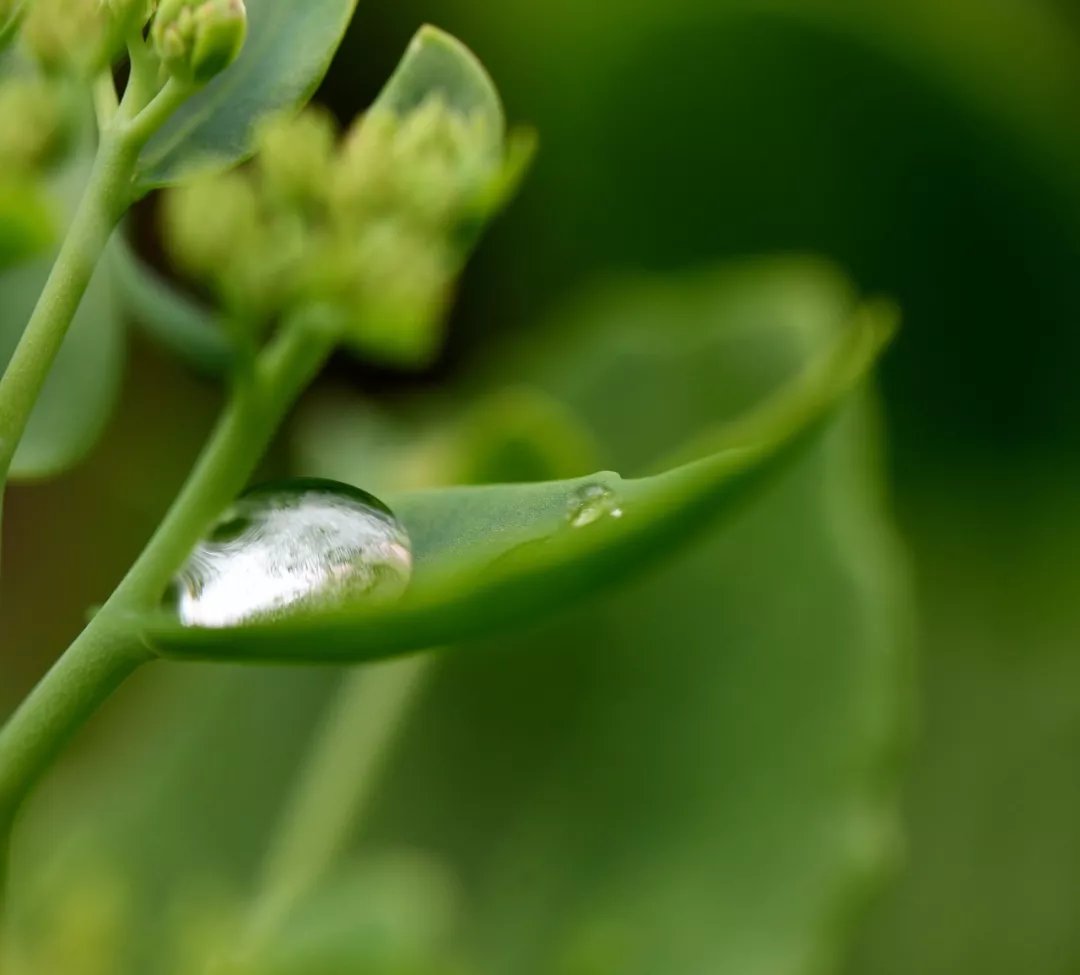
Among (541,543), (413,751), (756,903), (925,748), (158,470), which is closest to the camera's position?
(541,543)

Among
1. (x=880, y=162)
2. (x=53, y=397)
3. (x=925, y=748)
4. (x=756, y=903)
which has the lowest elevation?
(x=925, y=748)

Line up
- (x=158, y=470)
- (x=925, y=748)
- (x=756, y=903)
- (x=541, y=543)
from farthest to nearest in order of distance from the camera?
(x=158, y=470)
(x=925, y=748)
(x=756, y=903)
(x=541, y=543)

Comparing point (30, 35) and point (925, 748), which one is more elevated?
point (30, 35)

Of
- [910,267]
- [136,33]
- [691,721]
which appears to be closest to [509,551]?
[136,33]

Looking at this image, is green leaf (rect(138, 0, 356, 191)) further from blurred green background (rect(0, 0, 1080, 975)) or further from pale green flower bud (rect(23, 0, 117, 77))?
blurred green background (rect(0, 0, 1080, 975))

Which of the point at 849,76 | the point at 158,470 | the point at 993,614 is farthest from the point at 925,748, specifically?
the point at 158,470

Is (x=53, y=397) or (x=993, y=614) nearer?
(x=53, y=397)

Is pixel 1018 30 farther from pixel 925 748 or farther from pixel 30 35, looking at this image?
pixel 30 35

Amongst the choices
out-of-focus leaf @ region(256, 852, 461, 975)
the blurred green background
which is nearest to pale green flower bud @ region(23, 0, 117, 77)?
out-of-focus leaf @ region(256, 852, 461, 975)

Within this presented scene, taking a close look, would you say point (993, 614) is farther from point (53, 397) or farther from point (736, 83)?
point (53, 397)

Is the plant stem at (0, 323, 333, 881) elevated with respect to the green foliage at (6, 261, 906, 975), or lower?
elevated
